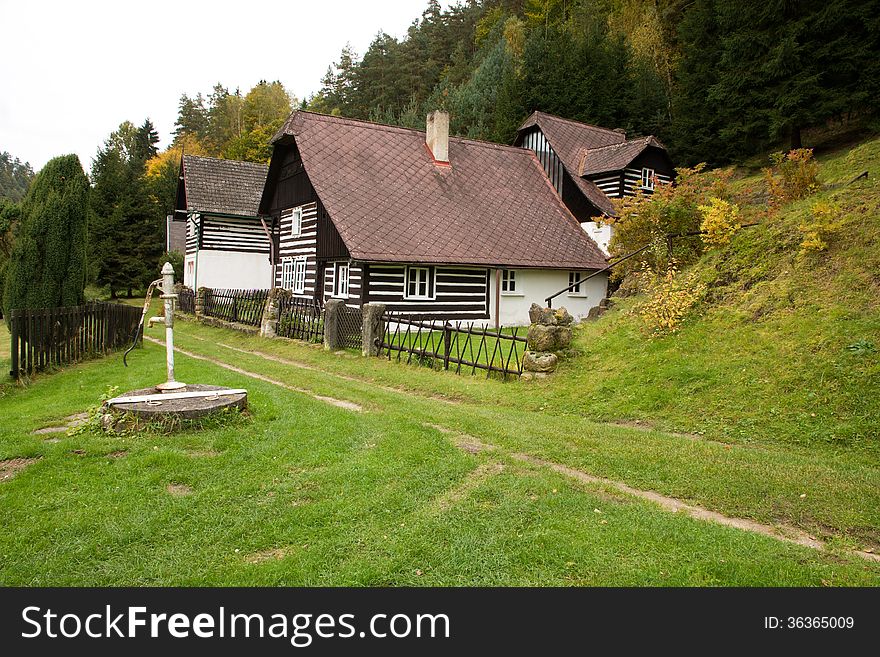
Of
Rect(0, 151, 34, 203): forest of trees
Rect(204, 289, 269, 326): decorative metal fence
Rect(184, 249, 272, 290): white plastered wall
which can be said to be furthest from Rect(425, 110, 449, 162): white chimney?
Rect(0, 151, 34, 203): forest of trees

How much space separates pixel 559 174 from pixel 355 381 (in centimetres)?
1952

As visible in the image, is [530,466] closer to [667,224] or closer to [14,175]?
[667,224]

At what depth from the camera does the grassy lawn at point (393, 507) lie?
4172mm

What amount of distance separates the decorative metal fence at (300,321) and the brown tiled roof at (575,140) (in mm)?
14370

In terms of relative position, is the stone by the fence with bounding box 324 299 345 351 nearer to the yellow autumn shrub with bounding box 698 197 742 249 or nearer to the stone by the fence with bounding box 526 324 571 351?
the stone by the fence with bounding box 526 324 571 351

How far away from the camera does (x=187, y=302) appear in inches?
1150

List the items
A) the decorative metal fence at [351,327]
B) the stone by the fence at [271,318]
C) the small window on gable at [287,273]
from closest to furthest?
the decorative metal fence at [351,327], the stone by the fence at [271,318], the small window on gable at [287,273]

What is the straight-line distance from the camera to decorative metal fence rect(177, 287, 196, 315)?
93.8 ft

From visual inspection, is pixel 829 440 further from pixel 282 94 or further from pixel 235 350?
pixel 282 94

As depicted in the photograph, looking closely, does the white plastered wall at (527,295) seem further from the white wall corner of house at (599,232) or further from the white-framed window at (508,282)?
the white wall corner of house at (599,232)

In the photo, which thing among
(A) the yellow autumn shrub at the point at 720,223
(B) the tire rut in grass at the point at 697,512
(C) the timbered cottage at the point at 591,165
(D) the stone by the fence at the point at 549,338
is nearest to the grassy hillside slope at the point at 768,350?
(A) the yellow autumn shrub at the point at 720,223

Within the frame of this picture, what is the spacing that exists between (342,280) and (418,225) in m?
3.63

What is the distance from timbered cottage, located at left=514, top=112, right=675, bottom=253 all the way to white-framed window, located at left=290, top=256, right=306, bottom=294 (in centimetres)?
1262

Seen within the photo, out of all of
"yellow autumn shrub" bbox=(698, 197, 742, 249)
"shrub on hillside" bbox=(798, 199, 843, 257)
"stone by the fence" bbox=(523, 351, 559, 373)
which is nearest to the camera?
"shrub on hillside" bbox=(798, 199, 843, 257)
